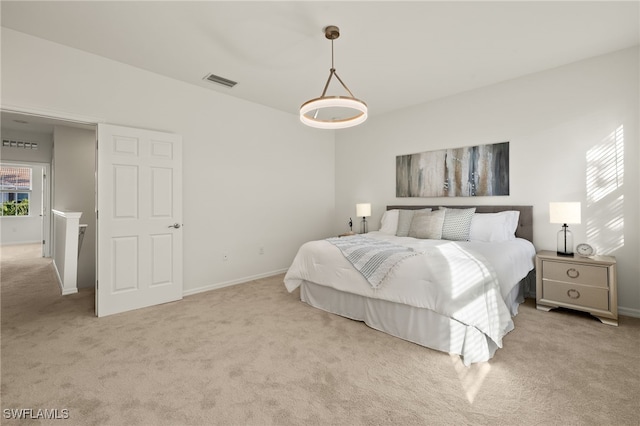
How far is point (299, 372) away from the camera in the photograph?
6.57 feet

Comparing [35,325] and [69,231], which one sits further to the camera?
[69,231]

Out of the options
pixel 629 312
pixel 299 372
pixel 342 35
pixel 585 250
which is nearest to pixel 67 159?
pixel 342 35

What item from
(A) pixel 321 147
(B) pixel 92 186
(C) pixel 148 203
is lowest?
(C) pixel 148 203

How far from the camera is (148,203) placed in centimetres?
337

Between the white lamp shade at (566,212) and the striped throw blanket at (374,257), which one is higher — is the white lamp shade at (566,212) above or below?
above

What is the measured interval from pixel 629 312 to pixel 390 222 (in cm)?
271

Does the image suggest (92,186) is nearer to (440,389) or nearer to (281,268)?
(281,268)

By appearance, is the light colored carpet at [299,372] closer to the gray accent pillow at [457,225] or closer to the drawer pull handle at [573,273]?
the drawer pull handle at [573,273]

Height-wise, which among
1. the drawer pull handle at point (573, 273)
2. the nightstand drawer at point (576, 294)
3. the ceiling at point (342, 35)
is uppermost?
the ceiling at point (342, 35)

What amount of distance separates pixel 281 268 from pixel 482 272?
3334mm

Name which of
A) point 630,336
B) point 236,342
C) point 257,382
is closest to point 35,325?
point 236,342

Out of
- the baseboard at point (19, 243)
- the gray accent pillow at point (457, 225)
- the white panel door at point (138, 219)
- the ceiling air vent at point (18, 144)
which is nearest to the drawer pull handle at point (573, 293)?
the gray accent pillow at point (457, 225)

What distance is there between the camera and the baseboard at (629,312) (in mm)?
2926

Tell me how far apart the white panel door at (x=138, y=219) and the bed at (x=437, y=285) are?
5.10 ft
